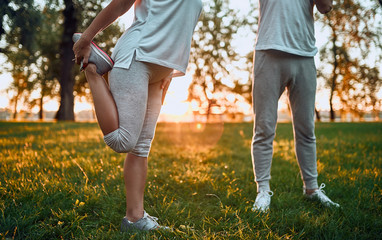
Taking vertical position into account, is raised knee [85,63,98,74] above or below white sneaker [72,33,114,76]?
below

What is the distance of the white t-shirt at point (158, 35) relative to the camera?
169cm

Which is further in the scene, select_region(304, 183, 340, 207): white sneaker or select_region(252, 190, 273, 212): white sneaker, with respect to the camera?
select_region(304, 183, 340, 207): white sneaker

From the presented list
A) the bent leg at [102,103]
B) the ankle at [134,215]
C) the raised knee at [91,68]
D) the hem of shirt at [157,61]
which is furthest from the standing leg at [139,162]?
the raised knee at [91,68]

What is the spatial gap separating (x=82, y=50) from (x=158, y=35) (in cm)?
48

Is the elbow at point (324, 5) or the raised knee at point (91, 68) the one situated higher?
the elbow at point (324, 5)

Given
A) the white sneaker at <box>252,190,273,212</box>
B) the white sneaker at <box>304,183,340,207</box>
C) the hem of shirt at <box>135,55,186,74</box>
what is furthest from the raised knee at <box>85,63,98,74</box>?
the white sneaker at <box>304,183,340,207</box>

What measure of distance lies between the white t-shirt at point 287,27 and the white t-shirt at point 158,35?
3.05 feet

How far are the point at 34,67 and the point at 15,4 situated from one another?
16.5 m

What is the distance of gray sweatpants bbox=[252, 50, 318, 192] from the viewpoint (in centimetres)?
246

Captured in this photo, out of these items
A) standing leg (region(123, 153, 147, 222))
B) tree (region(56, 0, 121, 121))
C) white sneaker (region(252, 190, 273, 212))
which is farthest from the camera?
tree (region(56, 0, 121, 121))

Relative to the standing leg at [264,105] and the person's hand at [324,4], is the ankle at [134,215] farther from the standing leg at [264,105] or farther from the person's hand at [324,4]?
the person's hand at [324,4]

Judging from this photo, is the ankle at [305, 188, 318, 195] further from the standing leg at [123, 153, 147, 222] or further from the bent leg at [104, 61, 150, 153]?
the bent leg at [104, 61, 150, 153]

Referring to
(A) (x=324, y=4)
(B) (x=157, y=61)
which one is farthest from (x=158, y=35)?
(A) (x=324, y=4)

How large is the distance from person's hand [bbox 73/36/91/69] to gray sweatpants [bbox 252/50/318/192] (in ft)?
5.06
